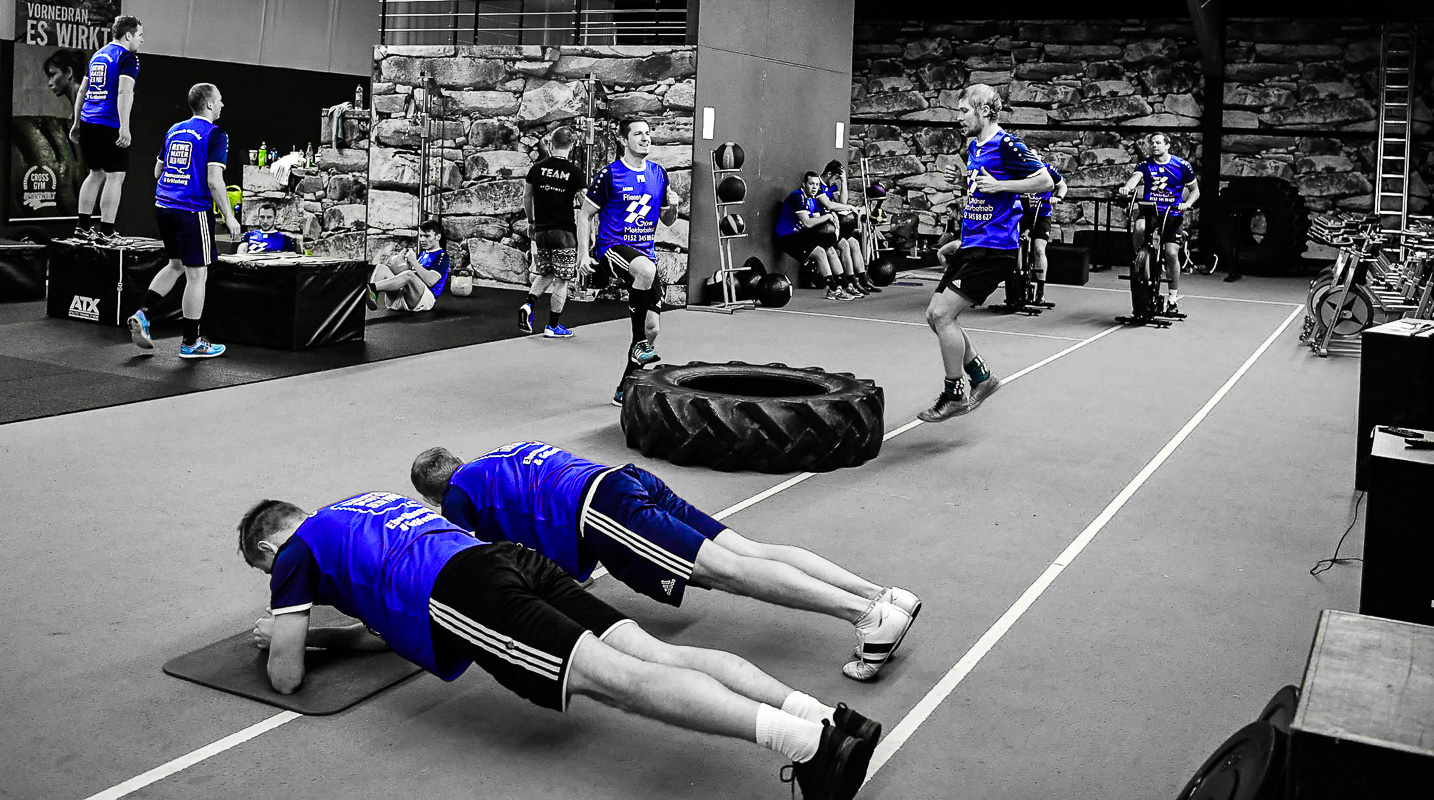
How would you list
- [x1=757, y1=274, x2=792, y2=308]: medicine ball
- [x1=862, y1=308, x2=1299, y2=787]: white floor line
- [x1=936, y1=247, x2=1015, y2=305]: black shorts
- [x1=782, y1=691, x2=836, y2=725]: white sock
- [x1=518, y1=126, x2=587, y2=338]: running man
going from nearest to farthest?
[x1=782, y1=691, x2=836, y2=725]: white sock, [x1=862, y1=308, x2=1299, y2=787]: white floor line, [x1=936, y1=247, x2=1015, y2=305]: black shorts, [x1=518, y1=126, x2=587, y2=338]: running man, [x1=757, y1=274, x2=792, y2=308]: medicine ball

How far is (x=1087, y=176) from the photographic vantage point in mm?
18016

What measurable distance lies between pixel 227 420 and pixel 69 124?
11128mm

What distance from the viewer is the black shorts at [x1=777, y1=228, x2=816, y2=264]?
12516 mm

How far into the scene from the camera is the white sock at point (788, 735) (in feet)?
7.93

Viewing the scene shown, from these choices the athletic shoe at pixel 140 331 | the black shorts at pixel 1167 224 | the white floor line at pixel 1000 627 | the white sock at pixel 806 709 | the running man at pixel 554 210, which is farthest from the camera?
the black shorts at pixel 1167 224

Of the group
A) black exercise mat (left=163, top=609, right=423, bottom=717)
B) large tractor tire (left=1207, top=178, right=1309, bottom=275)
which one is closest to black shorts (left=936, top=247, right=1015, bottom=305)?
black exercise mat (left=163, top=609, right=423, bottom=717)

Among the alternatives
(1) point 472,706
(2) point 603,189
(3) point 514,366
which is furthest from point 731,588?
(3) point 514,366

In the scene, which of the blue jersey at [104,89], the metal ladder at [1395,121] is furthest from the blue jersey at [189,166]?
the metal ladder at [1395,121]

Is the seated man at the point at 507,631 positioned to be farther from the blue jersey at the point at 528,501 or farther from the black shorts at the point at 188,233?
the black shorts at the point at 188,233

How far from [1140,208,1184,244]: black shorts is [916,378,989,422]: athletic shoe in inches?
214

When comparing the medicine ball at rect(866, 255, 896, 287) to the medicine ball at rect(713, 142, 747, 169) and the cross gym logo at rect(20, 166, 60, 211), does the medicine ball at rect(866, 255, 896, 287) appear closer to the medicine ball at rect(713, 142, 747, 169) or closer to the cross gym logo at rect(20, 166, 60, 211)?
the medicine ball at rect(713, 142, 747, 169)

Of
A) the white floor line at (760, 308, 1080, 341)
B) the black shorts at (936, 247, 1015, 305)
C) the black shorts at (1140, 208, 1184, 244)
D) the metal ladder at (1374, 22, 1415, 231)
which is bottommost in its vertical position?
the white floor line at (760, 308, 1080, 341)

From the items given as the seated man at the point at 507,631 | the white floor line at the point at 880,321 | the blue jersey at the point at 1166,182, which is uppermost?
the blue jersey at the point at 1166,182

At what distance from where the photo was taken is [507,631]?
2605 mm
